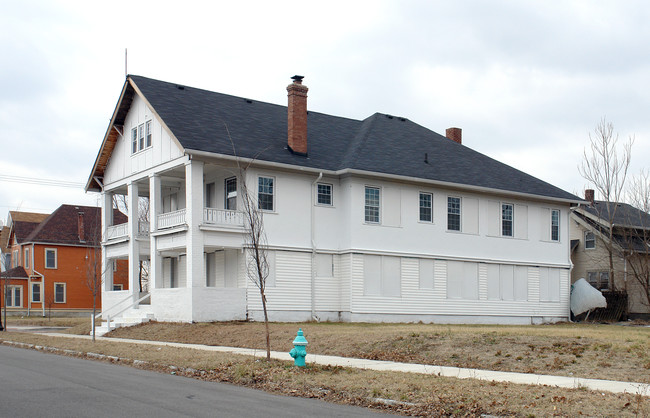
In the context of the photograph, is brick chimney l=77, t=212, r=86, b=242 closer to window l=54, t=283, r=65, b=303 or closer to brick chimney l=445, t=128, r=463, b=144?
window l=54, t=283, r=65, b=303

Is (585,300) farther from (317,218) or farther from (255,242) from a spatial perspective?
(255,242)

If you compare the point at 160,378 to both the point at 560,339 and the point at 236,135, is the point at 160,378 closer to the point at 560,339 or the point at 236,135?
the point at 560,339

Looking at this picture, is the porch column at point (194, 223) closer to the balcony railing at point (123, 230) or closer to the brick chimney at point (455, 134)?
the balcony railing at point (123, 230)

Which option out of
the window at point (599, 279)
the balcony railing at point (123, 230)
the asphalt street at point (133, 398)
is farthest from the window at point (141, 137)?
the window at point (599, 279)

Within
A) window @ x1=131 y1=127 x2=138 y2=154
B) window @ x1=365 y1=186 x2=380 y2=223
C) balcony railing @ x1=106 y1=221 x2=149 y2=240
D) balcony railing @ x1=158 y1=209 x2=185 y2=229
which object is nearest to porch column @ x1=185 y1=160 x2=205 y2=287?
balcony railing @ x1=158 y1=209 x2=185 y2=229

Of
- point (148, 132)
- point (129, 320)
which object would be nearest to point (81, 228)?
point (148, 132)

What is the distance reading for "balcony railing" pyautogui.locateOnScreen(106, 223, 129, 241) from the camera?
3628 cm

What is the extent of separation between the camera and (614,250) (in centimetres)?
4781

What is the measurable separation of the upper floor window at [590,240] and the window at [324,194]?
25.9 metres

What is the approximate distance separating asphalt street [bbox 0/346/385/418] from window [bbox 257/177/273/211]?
15.4m

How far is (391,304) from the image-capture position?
33.4 m

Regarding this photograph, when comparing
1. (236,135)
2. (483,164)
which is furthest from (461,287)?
(236,135)

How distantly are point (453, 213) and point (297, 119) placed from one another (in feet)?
30.3

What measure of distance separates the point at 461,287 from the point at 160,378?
23133 mm
